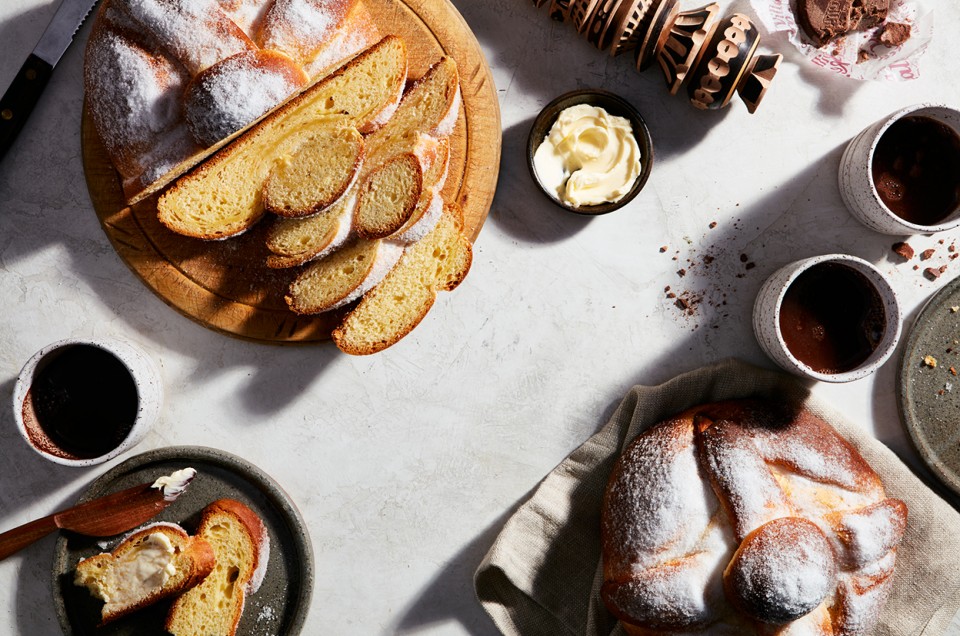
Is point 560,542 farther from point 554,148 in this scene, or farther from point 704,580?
point 554,148

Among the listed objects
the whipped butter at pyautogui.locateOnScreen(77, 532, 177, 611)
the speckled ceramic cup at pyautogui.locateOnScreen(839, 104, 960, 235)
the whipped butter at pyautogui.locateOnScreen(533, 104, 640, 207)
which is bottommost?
the whipped butter at pyautogui.locateOnScreen(77, 532, 177, 611)

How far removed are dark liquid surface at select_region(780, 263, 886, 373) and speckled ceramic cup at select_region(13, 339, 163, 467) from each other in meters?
1.84

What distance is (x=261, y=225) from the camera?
78.6 inches

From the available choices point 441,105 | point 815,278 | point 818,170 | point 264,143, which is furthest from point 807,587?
point 264,143

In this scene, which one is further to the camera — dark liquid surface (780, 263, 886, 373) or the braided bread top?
dark liquid surface (780, 263, 886, 373)

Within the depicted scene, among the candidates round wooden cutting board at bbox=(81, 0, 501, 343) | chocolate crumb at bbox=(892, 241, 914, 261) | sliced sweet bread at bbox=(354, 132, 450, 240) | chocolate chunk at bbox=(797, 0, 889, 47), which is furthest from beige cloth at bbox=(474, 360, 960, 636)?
chocolate chunk at bbox=(797, 0, 889, 47)

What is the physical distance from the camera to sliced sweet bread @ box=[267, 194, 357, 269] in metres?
1.89

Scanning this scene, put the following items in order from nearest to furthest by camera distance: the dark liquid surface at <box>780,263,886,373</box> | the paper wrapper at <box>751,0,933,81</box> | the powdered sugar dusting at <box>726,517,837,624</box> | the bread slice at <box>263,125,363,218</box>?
the powdered sugar dusting at <box>726,517,837,624</box>
the bread slice at <box>263,125,363,218</box>
the dark liquid surface at <box>780,263,886,373</box>
the paper wrapper at <box>751,0,933,81</box>

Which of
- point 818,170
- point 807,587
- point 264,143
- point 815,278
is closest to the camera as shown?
point 807,587

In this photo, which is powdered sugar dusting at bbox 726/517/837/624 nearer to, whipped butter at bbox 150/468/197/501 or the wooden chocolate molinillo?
the wooden chocolate molinillo

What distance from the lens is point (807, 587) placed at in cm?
175

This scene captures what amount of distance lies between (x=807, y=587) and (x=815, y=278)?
0.85 m

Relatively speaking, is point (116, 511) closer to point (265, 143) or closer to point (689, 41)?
point (265, 143)

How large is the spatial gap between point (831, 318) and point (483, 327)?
3.33 ft
